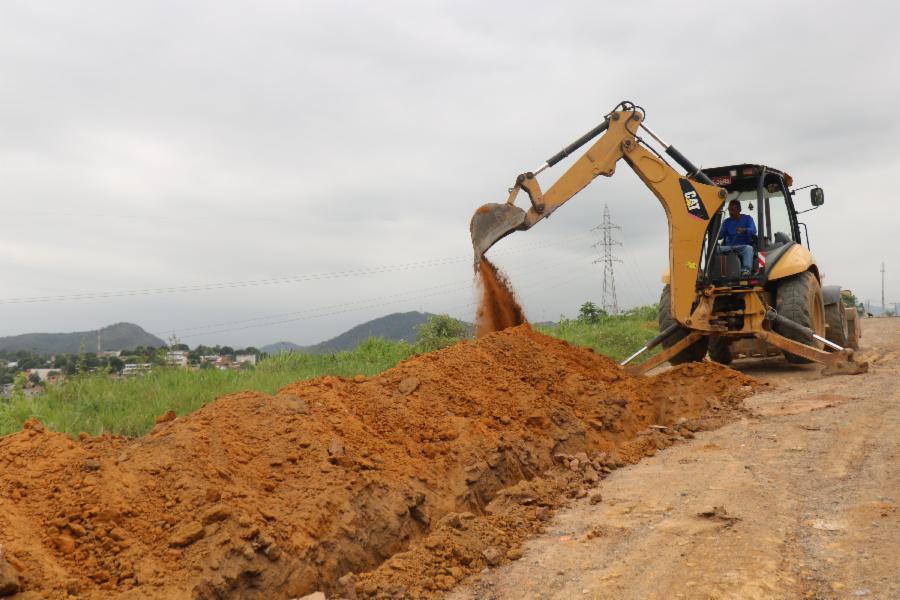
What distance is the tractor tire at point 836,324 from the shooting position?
10.9m

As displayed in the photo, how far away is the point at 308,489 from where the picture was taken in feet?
12.6

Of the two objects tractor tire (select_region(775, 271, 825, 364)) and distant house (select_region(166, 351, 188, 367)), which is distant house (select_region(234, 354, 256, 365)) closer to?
distant house (select_region(166, 351, 188, 367))

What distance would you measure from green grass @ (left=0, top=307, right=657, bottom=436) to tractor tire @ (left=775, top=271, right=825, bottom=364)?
5.51 m

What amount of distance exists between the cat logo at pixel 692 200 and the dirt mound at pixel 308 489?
404 centimetres

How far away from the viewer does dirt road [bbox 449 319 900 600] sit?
3062 mm

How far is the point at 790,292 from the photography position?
9.52 m

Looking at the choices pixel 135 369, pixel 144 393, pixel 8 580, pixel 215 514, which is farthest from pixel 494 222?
pixel 8 580

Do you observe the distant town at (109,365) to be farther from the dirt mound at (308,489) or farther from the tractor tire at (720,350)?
the tractor tire at (720,350)

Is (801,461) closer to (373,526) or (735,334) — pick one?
(373,526)

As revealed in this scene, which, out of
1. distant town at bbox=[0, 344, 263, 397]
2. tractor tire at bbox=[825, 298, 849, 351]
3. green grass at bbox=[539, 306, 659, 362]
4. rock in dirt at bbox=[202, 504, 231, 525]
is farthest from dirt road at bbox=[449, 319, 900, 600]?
green grass at bbox=[539, 306, 659, 362]

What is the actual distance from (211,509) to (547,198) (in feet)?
20.9

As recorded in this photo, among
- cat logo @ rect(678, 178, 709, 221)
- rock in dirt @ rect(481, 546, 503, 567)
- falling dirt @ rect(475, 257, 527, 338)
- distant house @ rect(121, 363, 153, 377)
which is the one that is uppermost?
cat logo @ rect(678, 178, 709, 221)

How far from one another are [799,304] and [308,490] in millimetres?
7821

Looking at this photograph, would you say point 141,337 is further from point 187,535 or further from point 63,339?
point 187,535
